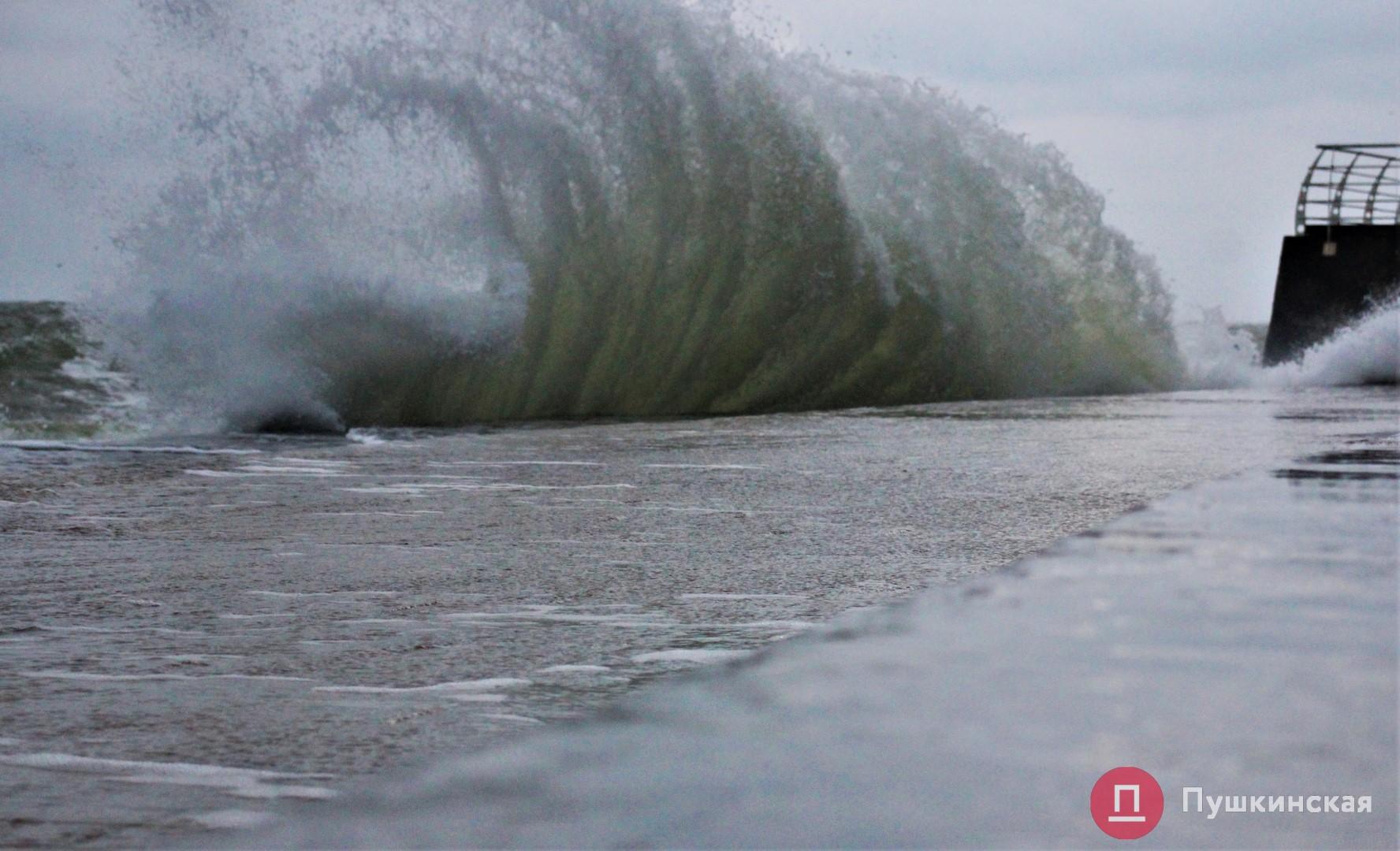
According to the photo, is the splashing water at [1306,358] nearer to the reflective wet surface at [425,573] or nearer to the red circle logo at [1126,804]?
the reflective wet surface at [425,573]

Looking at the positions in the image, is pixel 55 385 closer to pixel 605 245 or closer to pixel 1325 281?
pixel 605 245

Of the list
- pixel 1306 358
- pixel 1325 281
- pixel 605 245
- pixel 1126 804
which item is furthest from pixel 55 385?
pixel 1126 804

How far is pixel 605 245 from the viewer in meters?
12.2

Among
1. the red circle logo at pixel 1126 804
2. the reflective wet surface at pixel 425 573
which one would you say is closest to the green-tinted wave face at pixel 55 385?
the reflective wet surface at pixel 425 573

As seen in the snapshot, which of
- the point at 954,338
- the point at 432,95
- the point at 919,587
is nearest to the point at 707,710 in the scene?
the point at 919,587

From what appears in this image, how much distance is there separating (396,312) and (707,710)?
10493mm

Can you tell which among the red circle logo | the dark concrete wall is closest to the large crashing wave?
the dark concrete wall

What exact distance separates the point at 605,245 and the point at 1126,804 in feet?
38.8

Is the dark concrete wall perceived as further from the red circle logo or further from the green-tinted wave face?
the red circle logo

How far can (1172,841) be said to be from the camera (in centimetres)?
54

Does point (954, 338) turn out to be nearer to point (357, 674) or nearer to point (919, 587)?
point (919, 587)

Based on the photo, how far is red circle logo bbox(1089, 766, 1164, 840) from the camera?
0.53 m

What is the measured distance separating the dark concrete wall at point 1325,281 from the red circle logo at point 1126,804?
58.5 feet

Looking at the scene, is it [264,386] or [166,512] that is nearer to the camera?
[166,512]
